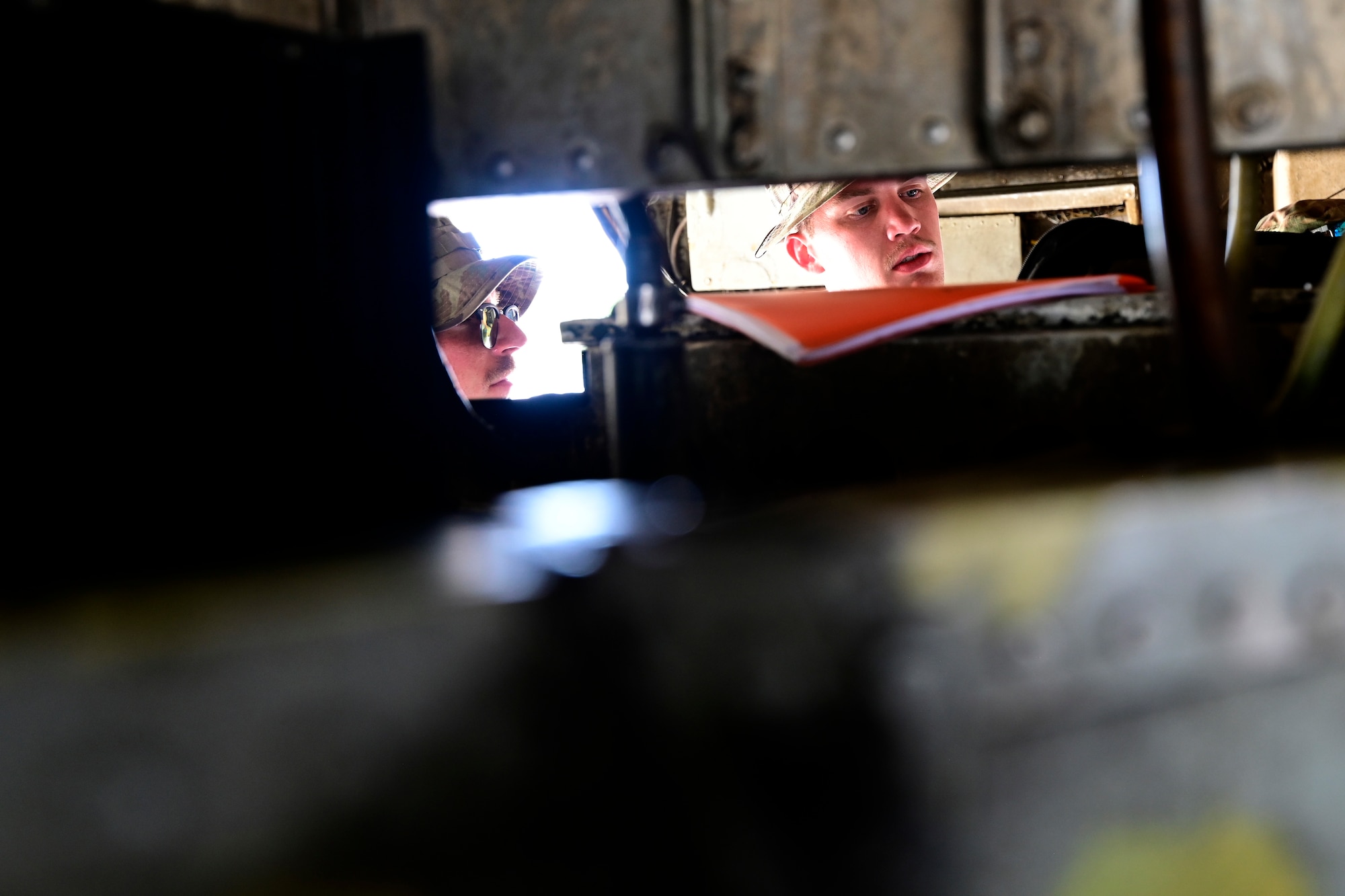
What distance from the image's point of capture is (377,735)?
1.10ft

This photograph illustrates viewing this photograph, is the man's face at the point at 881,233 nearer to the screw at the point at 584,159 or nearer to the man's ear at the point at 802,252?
the man's ear at the point at 802,252

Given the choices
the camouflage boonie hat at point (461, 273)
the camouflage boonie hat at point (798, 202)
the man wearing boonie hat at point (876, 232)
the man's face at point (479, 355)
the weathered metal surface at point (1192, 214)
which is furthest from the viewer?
the man's face at point (479, 355)

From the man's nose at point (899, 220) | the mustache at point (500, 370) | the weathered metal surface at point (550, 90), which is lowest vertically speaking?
the mustache at point (500, 370)

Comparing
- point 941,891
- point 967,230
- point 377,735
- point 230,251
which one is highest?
point 967,230

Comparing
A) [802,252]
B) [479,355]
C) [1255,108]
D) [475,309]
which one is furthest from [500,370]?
[1255,108]

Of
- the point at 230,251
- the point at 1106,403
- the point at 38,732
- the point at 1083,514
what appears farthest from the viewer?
the point at 1106,403

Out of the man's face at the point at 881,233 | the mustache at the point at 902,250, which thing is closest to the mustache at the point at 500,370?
the man's face at the point at 881,233

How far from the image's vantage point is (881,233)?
2.39m

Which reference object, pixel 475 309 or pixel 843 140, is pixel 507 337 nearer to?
pixel 475 309

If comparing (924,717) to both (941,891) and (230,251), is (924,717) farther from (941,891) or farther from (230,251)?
(230,251)

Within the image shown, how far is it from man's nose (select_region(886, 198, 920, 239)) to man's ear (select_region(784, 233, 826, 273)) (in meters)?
0.30

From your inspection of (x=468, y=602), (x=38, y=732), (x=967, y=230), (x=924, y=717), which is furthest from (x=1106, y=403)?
(x=967, y=230)

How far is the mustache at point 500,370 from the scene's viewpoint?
2865 mm

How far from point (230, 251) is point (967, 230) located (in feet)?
15.7
